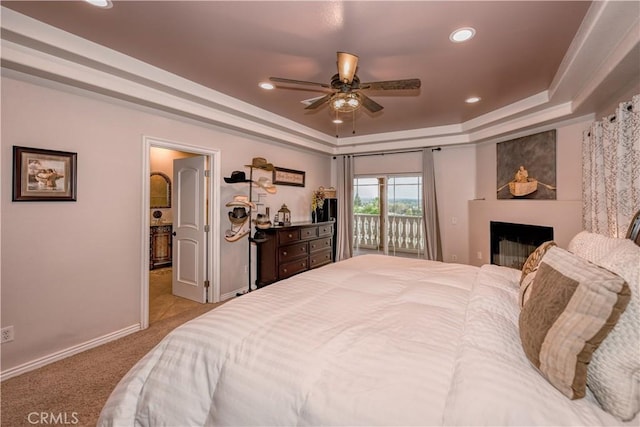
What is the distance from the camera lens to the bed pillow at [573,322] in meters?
0.79

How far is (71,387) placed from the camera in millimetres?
2002

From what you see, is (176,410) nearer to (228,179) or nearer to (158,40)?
(158,40)

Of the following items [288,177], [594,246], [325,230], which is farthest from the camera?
[325,230]

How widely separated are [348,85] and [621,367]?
204 centimetres

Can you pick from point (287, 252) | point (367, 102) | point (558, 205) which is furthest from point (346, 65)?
point (558, 205)

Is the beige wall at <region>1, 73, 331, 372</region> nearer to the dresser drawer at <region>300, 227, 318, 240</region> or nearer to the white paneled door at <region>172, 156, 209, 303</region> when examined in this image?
the white paneled door at <region>172, 156, 209, 303</region>

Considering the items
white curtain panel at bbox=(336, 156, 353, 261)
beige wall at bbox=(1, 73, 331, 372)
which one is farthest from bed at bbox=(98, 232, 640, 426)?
white curtain panel at bbox=(336, 156, 353, 261)

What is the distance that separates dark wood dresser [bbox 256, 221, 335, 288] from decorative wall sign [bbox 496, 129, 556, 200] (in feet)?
9.64

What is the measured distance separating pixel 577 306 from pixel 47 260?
132 inches

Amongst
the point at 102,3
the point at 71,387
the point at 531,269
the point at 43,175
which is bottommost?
the point at 71,387

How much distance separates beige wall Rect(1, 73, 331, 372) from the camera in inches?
83.1

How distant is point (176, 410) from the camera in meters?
1.13

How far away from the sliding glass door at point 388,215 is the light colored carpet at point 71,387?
418cm

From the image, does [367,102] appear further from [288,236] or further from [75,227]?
[75,227]
